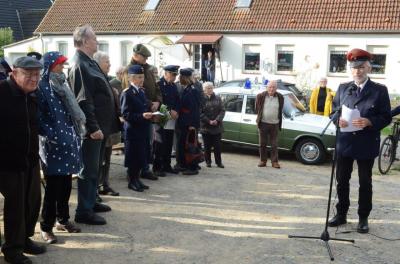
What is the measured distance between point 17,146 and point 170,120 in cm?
420

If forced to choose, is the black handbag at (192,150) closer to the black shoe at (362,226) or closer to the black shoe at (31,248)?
the black shoe at (362,226)

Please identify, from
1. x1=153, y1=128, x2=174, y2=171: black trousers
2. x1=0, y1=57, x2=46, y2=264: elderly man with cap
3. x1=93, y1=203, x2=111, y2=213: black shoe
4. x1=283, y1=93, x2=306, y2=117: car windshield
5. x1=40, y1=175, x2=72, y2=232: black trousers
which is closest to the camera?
x1=0, y1=57, x2=46, y2=264: elderly man with cap

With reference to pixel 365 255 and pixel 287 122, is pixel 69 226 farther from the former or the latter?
pixel 287 122

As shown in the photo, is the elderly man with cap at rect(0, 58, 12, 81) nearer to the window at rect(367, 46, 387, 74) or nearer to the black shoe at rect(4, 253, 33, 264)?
the black shoe at rect(4, 253, 33, 264)

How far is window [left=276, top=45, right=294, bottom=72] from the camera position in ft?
76.8

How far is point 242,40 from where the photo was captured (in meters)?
24.3

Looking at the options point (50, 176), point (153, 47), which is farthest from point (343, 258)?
point (153, 47)

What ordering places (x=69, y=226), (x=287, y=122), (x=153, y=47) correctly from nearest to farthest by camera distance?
(x=69, y=226), (x=287, y=122), (x=153, y=47)

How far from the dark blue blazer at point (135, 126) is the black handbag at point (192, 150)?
64.2 inches

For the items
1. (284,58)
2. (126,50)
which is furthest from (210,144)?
(126,50)

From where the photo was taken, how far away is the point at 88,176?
5461 mm

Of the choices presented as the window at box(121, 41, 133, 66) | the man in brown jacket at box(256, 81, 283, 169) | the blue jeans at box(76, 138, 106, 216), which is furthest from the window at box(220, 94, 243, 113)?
the window at box(121, 41, 133, 66)

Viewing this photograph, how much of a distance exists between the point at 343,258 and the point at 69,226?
295 centimetres

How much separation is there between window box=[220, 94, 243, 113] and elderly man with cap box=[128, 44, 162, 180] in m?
3.97
